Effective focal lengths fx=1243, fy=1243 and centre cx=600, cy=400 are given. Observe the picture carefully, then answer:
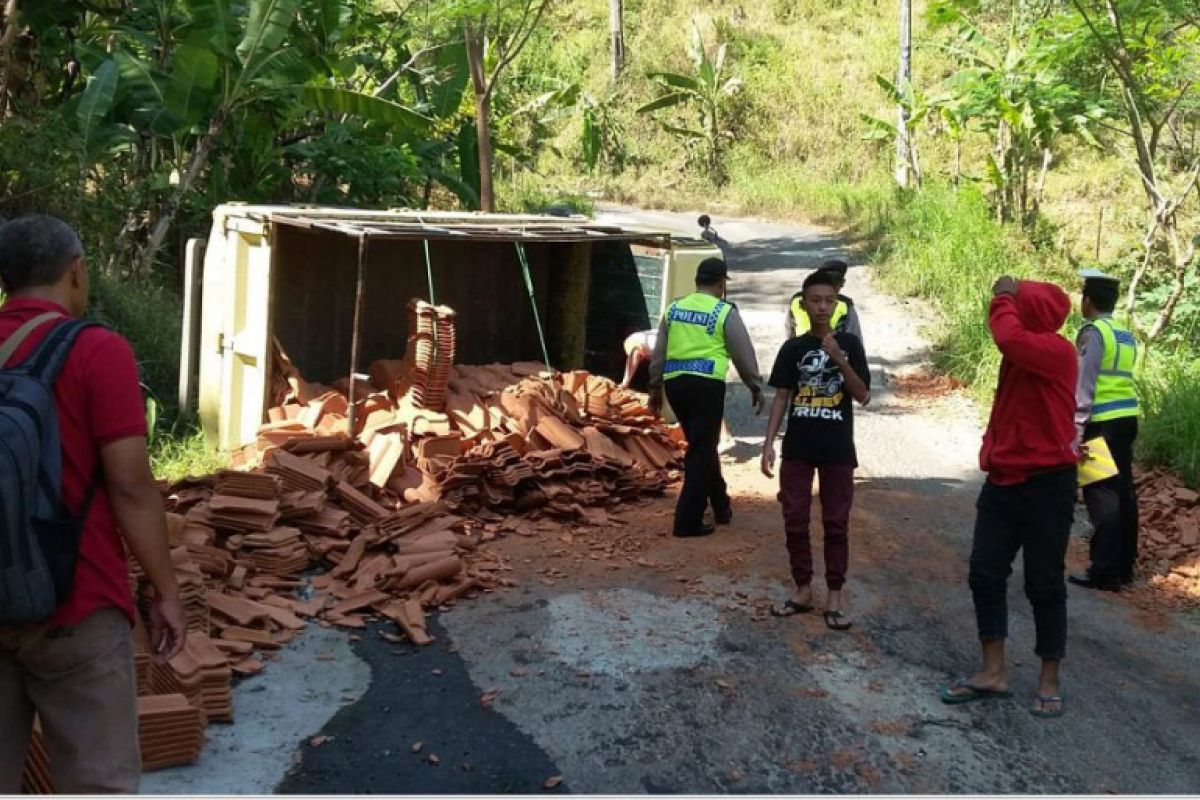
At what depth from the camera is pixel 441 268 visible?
11148 millimetres

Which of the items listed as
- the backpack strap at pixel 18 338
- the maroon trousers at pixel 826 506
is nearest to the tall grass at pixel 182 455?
the maroon trousers at pixel 826 506

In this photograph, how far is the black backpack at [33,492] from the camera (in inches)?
117

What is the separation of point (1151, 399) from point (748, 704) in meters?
6.74

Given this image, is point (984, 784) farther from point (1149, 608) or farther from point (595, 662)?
point (1149, 608)

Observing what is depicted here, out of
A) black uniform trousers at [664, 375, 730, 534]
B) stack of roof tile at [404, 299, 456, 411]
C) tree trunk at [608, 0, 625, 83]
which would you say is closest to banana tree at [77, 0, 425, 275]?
stack of roof tile at [404, 299, 456, 411]

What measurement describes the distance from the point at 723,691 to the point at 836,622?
1.10m

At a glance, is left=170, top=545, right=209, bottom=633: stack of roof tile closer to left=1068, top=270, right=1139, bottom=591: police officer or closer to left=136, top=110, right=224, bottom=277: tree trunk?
left=1068, top=270, right=1139, bottom=591: police officer

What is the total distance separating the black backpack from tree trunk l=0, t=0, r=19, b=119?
1011cm

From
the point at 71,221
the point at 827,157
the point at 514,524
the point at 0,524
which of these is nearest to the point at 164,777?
the point at 0,524

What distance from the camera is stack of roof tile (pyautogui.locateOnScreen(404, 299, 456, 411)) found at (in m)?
9.02

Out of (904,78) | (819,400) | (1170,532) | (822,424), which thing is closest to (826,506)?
(822,424)

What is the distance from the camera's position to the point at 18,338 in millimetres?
3139

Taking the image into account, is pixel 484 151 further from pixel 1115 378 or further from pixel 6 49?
pixel 1115 378

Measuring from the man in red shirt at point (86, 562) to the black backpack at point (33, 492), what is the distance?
35 mm
